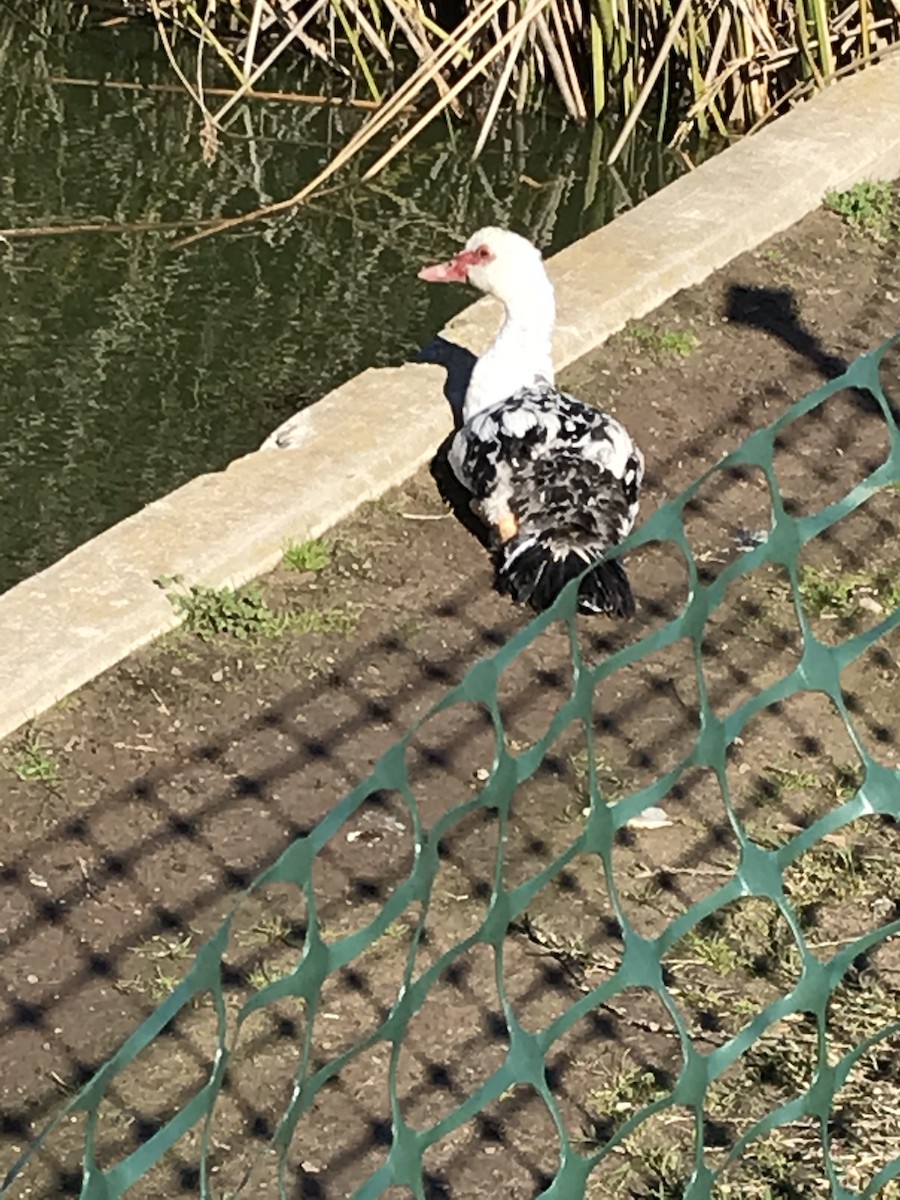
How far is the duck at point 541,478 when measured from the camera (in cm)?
505

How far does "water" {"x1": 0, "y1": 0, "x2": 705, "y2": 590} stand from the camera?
6.24 metres

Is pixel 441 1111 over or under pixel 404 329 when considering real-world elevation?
over

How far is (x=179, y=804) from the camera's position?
4.31 metres

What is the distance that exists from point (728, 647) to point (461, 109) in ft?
14.0

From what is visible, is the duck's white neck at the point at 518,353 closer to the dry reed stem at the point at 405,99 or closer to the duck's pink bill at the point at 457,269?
the duck's pink bill at the point at 457,269

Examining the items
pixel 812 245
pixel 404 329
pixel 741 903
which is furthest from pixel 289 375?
pixel 741 903

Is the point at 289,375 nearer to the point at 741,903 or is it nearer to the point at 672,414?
the point at 672,414

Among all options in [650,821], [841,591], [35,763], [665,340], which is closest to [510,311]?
[665,340]


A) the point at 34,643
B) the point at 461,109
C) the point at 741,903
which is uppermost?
the point at 34,643

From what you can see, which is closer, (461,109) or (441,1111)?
(441,1111)

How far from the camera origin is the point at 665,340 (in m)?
6.21

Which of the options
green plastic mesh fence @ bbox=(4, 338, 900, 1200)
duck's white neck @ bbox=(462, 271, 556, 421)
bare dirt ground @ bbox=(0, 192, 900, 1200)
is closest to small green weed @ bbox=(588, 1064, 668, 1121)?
bare dirt ground @ bbox=(0, 192, 900, 1200)

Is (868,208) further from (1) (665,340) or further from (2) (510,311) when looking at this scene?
(2) (510,311)

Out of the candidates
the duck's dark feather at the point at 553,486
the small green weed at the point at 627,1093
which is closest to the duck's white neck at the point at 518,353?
the duck's dark feather at the point at 553,486
